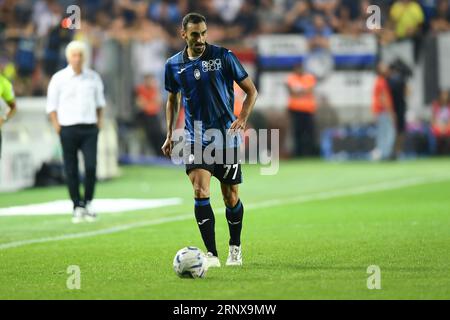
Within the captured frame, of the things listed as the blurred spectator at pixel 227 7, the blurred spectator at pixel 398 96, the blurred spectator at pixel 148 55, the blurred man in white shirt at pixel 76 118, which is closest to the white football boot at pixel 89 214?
the blurred man in white shirt at pixel 76 118

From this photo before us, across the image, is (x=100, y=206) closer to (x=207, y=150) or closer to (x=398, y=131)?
(x=207, y=150)

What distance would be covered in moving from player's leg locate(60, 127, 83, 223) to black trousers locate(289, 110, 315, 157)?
50.3 feet

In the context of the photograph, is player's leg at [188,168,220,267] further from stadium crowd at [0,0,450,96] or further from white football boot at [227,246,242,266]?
stadium crowd at [0,0,450,96]

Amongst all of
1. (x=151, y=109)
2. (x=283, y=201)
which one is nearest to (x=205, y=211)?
(x=283, y=201)

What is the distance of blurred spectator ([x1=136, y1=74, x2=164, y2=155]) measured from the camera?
1200 inches

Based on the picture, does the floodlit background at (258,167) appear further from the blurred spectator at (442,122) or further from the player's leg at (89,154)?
the player's leg at (89,154)

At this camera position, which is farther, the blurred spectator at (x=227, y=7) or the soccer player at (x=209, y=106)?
the blurred spectator at (x=227, y=7)

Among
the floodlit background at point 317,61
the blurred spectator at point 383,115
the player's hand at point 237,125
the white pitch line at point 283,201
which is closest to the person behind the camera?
the player's hand at point 237,125

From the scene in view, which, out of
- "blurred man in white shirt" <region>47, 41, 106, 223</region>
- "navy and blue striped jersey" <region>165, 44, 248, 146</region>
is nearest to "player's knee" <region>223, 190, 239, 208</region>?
"navy and blue striped jersey" <region>165, 44, 248, 146</region>

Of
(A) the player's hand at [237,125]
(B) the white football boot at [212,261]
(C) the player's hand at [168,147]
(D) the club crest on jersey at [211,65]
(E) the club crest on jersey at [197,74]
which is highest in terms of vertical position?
(D) the club crest on jersey at [211,65]

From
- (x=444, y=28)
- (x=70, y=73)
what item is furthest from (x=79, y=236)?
(x=444, y=28)

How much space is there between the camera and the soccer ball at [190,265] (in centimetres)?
991

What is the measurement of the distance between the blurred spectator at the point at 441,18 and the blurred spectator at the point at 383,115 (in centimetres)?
196

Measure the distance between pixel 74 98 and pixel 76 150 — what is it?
0.69 meters
